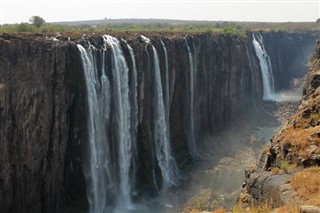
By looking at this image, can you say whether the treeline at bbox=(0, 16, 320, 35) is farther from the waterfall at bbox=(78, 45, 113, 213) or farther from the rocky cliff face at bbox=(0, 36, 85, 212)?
the waterfall at bbox=(78, 45, 113, 213)

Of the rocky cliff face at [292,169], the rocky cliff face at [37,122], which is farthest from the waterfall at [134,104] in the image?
the rocky cliff face at [292,169]

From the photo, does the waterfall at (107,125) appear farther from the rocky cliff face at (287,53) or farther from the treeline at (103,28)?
the rocky cliff face at (287,53)

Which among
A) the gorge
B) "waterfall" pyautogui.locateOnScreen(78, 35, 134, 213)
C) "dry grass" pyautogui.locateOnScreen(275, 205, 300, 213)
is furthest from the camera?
"waterfall" pyautogui.locateOnScreen(78, 35, 134, 213)

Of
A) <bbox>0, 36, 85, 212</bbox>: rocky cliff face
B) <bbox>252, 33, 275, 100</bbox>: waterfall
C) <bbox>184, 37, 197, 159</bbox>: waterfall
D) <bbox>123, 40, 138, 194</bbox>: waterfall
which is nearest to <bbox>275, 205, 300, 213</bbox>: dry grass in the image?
<bbox>0, 36, 85, 212</bbox>: rocky cliff face

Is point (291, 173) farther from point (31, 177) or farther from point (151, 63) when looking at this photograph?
point (151, 63)

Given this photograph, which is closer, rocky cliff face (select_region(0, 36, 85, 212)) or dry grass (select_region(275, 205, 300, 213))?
dry grass (select_region(275, 205, 300, 213))

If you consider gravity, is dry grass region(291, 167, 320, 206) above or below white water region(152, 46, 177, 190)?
above

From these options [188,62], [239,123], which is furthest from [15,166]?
[239,123]
